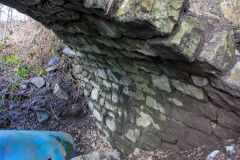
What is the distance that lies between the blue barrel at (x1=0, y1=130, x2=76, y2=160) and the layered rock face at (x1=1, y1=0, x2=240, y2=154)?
1.02m

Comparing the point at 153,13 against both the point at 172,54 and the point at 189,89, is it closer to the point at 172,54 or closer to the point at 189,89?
the point at 172,54

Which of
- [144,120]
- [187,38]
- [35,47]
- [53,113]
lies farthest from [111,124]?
[35,47]

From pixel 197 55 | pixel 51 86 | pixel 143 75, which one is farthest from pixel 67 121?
pixel 197 55

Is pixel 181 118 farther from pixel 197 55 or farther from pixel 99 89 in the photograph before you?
pixel 99 89

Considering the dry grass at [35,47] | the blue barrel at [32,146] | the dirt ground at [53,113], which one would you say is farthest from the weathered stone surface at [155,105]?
the dry grass at [35,47]

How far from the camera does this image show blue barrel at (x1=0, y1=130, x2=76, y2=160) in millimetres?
1963

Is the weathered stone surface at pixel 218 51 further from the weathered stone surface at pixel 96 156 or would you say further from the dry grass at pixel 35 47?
the dry grass at pixel 35 47

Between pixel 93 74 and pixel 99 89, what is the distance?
22 centimetres

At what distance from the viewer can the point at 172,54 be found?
3.88ft

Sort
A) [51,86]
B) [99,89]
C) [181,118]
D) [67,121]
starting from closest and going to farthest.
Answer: [181,118] → [99,89] → [67,121] → [51,86]

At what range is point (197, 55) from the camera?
1.14 metres

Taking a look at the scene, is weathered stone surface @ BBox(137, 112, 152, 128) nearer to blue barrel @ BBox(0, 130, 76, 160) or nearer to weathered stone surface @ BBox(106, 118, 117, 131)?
weathered stone surface @ BBox(106, 118, 117, 131)

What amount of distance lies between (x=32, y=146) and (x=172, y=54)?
5.73 ft

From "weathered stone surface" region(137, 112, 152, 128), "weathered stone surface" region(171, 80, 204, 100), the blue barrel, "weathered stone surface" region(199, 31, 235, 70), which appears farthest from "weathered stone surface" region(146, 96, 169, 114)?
the blue barrel
